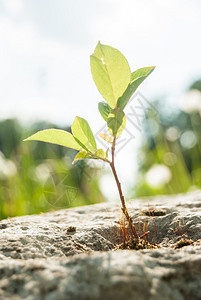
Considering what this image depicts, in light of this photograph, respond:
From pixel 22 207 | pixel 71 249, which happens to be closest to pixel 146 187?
pixel 22 207

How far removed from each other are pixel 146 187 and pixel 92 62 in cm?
198

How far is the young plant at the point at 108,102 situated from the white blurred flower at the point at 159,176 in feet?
6.22

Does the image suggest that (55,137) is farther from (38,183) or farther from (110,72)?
(38,183)

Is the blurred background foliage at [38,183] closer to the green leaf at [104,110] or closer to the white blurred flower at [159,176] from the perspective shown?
the white blurred flower at [159,176]

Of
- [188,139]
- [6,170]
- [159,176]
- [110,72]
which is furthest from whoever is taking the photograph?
[188,139]

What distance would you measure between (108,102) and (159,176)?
1959 mm

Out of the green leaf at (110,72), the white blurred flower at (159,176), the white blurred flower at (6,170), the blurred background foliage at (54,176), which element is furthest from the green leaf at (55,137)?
the white blurred flower at (159,176)

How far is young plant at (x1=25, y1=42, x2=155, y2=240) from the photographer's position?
1.67ft

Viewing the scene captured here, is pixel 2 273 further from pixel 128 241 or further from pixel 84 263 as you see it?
pixel 128 241

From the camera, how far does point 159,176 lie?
2.40m

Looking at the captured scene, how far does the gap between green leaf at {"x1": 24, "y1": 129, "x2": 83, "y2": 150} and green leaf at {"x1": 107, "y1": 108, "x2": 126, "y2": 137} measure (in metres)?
0.08

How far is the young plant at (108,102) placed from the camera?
0.51 metres

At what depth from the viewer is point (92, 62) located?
1.67 ft

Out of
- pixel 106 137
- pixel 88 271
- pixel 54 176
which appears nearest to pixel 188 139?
pixel 54 176
